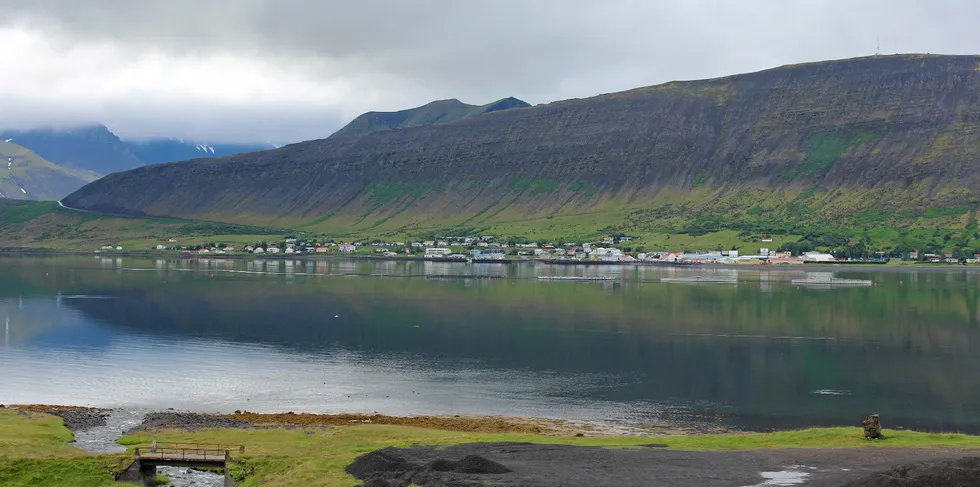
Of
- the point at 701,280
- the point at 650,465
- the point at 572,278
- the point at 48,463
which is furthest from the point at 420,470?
the point at 572,278

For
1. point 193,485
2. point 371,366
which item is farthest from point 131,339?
point 193,485

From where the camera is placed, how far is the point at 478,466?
1503 inches

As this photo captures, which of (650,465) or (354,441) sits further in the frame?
(354,441)

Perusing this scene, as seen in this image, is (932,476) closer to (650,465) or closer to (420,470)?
(650,465)

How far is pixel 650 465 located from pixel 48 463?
88.0 ft

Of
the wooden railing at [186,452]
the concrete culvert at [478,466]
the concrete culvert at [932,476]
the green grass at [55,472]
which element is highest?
the concrete culvert at [932,476]

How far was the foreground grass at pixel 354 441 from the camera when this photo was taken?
133 ft

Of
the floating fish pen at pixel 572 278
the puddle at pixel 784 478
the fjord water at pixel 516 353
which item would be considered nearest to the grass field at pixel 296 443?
the puddle at pixel 784 478

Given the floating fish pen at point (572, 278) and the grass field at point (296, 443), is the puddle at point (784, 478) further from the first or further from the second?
the floating fish pen at point (572, 278)

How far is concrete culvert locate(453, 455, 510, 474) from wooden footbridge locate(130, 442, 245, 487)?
10.5 metres

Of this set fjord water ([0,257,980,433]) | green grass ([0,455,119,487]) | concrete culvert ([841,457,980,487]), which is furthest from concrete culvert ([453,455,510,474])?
fjord water ([0,257,980,433])

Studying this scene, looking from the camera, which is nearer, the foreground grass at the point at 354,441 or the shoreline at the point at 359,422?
the foreground grass at the point at 354,441

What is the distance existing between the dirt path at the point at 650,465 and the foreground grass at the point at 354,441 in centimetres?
204

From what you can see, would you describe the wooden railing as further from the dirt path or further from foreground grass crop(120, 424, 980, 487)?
the dirt path
